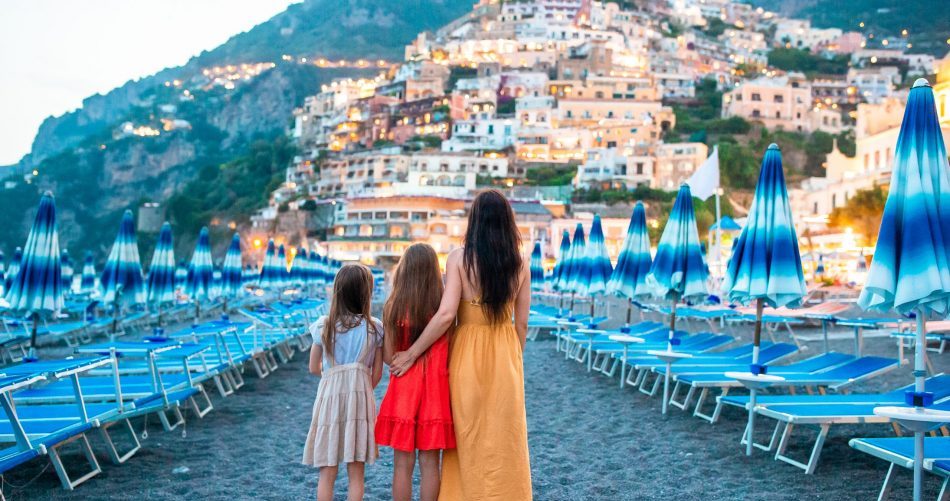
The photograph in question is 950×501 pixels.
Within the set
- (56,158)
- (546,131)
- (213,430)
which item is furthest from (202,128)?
(213,430)

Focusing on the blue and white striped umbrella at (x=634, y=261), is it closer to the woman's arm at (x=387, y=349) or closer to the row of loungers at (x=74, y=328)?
the row of loungers at (x=74, y=328)

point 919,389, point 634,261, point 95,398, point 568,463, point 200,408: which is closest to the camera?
point 919,389

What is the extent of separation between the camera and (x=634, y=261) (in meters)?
12.8

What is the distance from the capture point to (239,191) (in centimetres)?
9619

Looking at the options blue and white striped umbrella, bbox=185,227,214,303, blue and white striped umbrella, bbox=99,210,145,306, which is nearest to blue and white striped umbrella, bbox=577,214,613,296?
blue and white striped umbrella, bbox=99,210,145,306

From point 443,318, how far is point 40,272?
26.4ft

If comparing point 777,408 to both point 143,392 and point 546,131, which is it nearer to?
point 143,392

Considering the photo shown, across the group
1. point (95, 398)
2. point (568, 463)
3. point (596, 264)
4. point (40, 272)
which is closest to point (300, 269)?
point (596, 264)

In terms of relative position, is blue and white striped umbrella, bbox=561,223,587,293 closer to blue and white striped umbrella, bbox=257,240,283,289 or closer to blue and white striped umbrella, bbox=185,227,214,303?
blue and white striped umbrella, bbox=185,227,214,303

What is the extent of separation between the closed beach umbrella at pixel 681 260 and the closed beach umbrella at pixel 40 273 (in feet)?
25.0

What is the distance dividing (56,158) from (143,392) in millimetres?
140825

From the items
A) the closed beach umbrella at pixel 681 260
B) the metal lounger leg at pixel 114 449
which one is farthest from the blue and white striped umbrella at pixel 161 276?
the closed beach umbrella at pixel 681 260

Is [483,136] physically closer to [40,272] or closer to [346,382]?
[40,272]

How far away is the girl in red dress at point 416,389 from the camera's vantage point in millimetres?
4070
